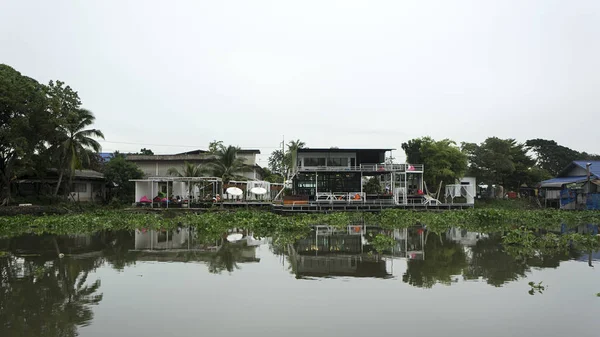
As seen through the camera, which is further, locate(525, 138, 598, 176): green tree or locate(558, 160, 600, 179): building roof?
locate(525, 138, 598, 176): green tree

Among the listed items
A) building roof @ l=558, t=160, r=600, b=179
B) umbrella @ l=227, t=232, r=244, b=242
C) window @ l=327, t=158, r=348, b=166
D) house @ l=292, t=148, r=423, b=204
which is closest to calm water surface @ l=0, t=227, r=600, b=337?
umbrella @ l=227, t=232, r=244, b=242

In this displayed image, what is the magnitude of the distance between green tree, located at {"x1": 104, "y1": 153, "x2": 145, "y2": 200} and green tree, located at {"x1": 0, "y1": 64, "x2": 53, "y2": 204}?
9.66m

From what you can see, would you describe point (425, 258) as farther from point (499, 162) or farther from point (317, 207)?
point (499, 162)

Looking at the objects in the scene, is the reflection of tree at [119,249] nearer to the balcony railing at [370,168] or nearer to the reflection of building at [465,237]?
the reflection of building at [465,237]

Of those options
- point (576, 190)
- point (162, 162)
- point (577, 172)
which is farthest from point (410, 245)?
point (577, 172)

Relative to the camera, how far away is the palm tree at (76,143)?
108 feet

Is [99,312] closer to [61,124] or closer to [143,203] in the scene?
[61,124]

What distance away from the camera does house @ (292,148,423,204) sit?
3500 cm

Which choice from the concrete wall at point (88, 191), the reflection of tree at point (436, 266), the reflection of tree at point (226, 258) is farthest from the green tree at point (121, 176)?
the reflection of tree at point (436, 266)

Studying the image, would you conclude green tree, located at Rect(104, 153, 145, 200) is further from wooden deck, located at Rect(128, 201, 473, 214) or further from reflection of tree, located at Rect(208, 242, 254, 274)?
reflection of tree, located at Rect(208, 242, 254, 274)

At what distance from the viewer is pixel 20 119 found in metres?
26.2

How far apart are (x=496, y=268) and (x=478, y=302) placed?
3.81m

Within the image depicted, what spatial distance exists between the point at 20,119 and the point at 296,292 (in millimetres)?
26290

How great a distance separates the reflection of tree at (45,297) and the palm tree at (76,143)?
2358 cm
